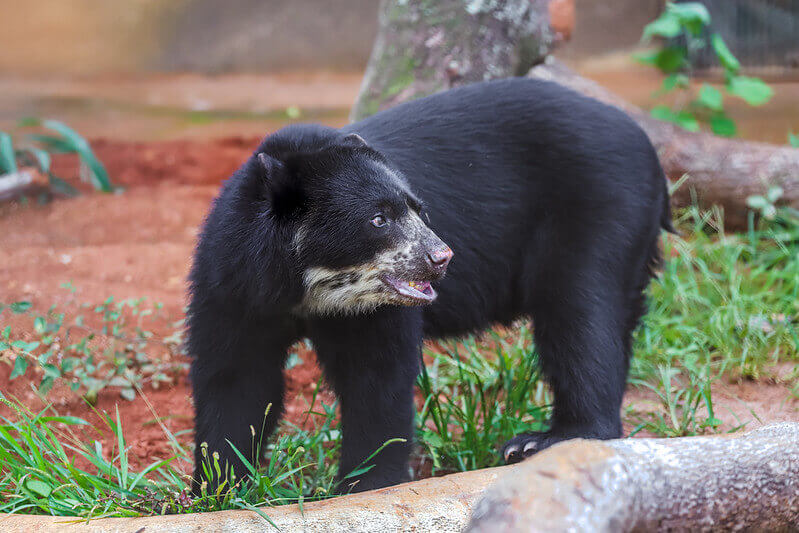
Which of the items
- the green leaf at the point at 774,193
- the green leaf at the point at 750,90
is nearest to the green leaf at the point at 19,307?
the green leaf at the point at 774,193

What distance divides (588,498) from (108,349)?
2809 millimetres

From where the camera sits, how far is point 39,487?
2.71 metres

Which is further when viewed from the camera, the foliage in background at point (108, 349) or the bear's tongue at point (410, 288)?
the foliage in background at point (108, 349)

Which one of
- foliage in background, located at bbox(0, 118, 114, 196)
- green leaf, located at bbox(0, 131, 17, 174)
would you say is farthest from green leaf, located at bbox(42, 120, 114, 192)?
green leaf, located at bbox(0, 131, 17, 174)

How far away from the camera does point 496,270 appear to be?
3314 mm

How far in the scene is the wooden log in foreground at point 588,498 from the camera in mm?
1655

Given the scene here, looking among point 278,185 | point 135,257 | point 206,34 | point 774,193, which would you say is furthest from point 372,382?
point 206,34

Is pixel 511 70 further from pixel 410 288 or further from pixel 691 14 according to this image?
pixel 410 288

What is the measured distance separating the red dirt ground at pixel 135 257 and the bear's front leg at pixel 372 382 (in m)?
0.98

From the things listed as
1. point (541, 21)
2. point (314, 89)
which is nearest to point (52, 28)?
point (314, 89)

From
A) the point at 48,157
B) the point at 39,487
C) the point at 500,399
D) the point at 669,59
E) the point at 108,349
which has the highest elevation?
the point at 669,59

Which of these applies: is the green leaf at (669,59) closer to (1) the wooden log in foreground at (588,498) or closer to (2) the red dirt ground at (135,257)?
(2) the red dirt ground at (135,257)

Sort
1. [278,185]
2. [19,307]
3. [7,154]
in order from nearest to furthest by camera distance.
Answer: [278,185] < [19,307] < [7,154]

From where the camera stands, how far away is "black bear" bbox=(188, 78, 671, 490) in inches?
104
